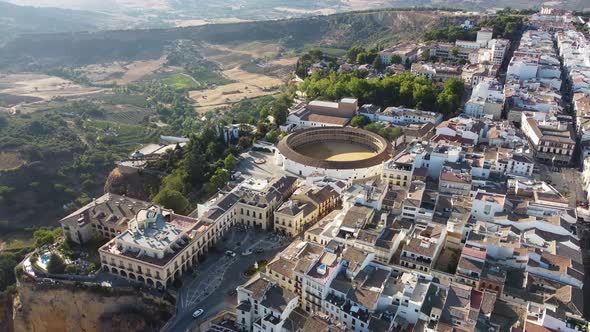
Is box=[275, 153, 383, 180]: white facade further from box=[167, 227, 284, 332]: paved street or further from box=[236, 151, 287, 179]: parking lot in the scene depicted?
box=[167, 227, 284, 332]: paved street

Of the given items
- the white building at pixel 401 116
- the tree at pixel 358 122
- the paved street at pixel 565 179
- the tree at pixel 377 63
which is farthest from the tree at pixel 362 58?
the paved street at pixel 565 179

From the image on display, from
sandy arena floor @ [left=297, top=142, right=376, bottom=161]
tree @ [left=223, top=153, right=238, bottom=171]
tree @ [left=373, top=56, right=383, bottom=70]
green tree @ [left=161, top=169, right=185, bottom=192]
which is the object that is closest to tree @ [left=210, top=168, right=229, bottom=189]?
tree @ [left=223, top=153, right=238, bottom=171]

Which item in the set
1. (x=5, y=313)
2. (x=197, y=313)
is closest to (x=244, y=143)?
(x=197, y=313)

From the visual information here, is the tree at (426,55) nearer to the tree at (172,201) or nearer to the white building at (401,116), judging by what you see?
the white building at (401,116)

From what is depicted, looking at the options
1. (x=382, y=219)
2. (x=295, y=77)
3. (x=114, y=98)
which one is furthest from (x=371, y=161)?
(x=114, y=98)

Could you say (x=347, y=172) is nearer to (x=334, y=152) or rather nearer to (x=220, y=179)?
(x=334, y=152)

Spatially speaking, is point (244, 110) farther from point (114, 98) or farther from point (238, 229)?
point (238, 229)
